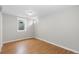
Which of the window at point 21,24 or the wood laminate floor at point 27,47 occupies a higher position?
the window at point 21,24

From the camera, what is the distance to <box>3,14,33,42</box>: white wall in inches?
33.9

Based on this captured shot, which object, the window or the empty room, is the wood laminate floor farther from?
the window

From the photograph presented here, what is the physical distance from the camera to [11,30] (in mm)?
896

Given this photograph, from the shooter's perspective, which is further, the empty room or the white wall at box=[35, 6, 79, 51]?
the white wall at box=[35, 6, 79, 51]

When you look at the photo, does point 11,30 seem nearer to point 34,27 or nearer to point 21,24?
point 21,24

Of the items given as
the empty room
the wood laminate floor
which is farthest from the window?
the wood laminate floor

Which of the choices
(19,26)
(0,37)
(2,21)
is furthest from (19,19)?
(0,37)

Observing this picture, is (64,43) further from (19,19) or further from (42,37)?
(19,19)

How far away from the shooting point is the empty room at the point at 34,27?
2.73ft

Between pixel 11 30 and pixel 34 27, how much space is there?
0.29m

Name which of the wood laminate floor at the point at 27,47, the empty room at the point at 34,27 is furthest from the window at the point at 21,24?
the wood laminate floor at the point at 27,47

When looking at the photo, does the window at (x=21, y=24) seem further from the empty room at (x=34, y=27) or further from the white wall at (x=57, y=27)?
the white wall at (x=57, y=27)

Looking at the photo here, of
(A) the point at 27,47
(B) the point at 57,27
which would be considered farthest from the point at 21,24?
(B) the point at 57,27
